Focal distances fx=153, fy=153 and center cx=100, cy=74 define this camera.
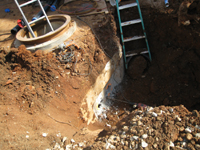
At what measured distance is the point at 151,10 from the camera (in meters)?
5.02

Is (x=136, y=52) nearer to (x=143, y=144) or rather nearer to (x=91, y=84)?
(x=91, y=84)

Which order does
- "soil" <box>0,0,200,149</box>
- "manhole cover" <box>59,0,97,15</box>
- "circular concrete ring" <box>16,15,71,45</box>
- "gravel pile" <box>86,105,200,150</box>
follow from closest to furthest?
1. "gravel pile" <box>86,105,200,150</box>
2. "soil" <box>0,0,200,149</box>
3. "circular concrete ring" <box>16,15,71,45</box>
4. "manhole cover" <box>59,0,97,15</box>

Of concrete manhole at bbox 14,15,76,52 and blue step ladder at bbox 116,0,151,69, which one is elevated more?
concrete manhole at bbox 14,15,76,52

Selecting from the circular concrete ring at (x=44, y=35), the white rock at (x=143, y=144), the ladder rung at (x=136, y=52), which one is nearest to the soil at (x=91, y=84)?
the white rock at (x=143, y=144)

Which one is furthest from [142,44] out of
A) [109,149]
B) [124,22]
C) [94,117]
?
[109,149]

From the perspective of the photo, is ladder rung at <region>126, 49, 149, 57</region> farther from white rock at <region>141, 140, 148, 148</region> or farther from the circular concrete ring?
white rock at <region>141, 140, 148, 148</region>

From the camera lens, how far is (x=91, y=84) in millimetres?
4188

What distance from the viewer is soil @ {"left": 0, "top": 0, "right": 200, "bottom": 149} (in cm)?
288

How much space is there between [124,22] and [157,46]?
4.61 feet

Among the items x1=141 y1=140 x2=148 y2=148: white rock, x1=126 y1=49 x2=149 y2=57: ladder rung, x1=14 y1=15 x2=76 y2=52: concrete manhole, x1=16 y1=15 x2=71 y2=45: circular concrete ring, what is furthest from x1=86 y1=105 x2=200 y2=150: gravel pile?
x1=16 y1=15 x2=71 y2=45: circular concrete ring

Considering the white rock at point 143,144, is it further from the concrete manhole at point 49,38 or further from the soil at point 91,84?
the concrete manhole at point 49,38

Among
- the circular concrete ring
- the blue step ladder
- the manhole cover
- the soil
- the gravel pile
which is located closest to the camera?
the gravel pile

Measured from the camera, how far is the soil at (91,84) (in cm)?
288

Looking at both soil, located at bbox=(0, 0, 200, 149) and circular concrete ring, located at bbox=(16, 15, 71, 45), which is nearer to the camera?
soil, located at bbox=(0, 0, 200, 149)
